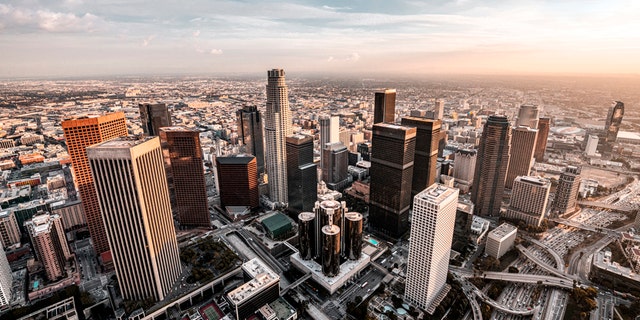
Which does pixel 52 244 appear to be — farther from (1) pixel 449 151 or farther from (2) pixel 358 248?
(1) pixel 449 151

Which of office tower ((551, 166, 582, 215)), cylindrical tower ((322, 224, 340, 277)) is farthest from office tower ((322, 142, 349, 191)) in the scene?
office tower ((551, 166, 582, 215))

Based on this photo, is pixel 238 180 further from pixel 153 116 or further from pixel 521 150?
pixel 521 150

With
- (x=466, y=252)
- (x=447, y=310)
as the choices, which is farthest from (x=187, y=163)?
(x=466, y=252)

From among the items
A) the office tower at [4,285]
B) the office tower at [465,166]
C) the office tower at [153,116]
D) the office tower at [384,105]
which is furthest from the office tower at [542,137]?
the office tower at [4,285]

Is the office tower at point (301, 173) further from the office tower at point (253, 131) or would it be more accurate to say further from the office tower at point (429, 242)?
the office tower at point (429, 242)

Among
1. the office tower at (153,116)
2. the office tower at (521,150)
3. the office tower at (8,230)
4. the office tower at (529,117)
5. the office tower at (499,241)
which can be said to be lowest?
the office tower at (499,241)

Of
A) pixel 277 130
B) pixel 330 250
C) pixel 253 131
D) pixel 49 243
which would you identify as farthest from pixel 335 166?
pixel 49 243
